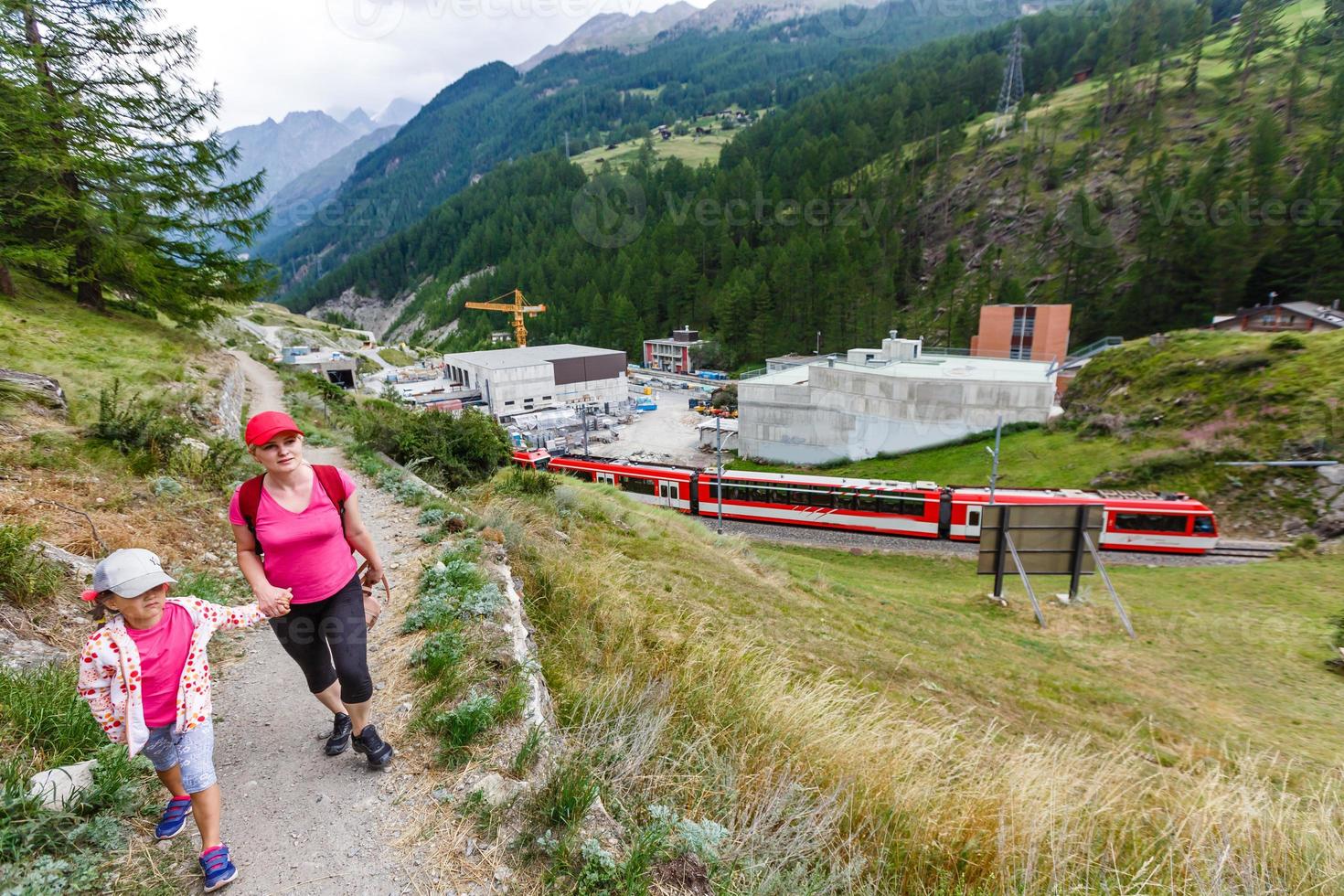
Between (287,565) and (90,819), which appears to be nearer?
(90,819)

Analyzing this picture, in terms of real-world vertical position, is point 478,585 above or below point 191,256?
below

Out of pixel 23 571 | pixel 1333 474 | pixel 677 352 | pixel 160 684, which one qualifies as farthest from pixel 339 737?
pixel 677 352

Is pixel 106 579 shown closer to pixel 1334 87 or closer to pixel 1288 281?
pixel 1288 281

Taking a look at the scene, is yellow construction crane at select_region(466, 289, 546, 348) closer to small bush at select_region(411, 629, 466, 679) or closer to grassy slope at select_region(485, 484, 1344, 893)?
grassy slope at select_region(485, 484, 1344, 893)

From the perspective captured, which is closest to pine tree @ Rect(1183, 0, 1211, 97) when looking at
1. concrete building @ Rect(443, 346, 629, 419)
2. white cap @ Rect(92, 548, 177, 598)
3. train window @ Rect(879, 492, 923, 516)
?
concrete building @ Rect(443, 346, 629, 419)

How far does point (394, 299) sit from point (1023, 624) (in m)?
162

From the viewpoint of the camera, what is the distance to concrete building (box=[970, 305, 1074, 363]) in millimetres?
47438

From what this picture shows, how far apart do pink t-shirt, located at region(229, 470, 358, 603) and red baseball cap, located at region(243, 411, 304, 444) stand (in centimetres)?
34

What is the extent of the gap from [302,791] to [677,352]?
78.3m

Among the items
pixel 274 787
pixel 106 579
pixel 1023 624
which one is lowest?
pixel 1023 624

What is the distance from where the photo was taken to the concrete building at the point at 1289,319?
3703 cm

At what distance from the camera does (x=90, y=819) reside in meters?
2.74

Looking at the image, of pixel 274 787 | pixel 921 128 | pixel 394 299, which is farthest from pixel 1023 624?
pixel 394 299

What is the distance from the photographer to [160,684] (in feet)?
9.05
